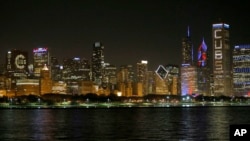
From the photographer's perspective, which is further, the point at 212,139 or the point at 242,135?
the point at 212,139

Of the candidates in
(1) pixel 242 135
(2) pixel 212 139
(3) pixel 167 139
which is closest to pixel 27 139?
(3) pixel 167 139

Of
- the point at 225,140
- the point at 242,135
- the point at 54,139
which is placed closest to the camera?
the point at 242,135

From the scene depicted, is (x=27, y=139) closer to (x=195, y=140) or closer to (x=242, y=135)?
(x=195, y=140)

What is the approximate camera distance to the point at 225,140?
4256 centimetres

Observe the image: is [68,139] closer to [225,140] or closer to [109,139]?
[109,139]

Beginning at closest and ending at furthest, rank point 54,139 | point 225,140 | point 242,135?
point 242,135
point 225,140
point 54,139

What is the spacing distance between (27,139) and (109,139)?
26.8 feet

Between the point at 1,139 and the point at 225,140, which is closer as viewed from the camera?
the point at 225,140

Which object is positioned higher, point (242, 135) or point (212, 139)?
point (242, 135)

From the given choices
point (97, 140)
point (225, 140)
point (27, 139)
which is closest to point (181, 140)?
point (225, 140)

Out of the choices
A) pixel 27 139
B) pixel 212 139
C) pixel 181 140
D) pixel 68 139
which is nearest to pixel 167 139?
pixel 181 140

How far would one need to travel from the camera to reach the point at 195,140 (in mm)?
43281

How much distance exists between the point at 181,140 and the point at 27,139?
15.0 m

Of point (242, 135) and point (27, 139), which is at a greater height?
point (242, 135)
